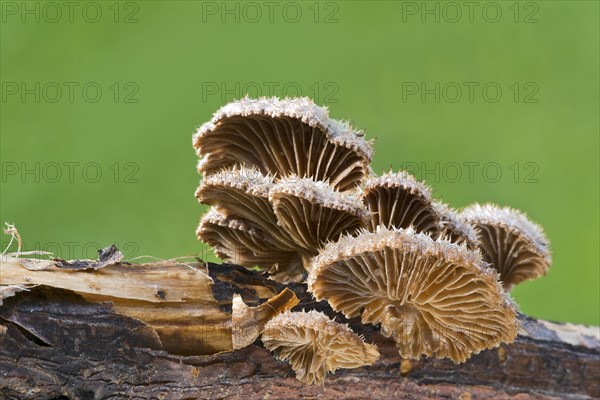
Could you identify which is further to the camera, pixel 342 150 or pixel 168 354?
pixel 342 150

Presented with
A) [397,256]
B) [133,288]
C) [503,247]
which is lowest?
[133,288]

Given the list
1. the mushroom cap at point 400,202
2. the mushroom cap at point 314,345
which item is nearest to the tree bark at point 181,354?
the mushroom cap at point 314,345

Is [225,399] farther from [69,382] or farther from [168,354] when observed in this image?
[69,382]

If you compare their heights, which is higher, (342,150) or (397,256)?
(342,150)

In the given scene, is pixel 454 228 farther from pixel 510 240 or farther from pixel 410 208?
pixel 510 240

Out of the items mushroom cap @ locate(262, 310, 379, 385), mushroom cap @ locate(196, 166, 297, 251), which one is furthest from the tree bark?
mushroom cap @ locate(196, 166, 297, 251)

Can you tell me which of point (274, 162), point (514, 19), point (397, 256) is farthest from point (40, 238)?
point (514, 19)

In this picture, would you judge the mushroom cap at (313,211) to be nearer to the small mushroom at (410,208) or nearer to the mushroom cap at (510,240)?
the small mushroom at (410,208)

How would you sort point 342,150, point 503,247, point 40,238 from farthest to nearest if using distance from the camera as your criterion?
point 40,238 < point 503,247 < point 342,150
